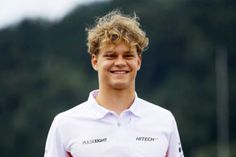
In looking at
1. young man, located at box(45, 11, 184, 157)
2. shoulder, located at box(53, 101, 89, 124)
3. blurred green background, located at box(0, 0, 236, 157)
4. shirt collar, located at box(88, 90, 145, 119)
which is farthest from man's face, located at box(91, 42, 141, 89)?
blurred green background, located at box(0, 0, 236, 157)

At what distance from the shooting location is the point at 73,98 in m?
56.2

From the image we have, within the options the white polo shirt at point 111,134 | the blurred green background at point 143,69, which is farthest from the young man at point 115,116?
the blurred green background at point 143,69

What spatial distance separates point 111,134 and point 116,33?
2.11 feet

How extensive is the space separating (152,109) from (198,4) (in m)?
58.4

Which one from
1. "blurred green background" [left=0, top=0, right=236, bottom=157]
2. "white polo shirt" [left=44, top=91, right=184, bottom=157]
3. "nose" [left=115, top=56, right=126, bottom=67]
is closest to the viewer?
"nose" [left=115, top=56, right=126, bottom=67]

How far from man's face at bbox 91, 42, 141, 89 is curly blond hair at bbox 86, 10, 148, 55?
0.04 m

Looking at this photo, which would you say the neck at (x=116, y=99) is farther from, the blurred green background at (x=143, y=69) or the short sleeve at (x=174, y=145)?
the blurred green background at (x=143, y=69)

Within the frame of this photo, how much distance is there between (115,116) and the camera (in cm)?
757

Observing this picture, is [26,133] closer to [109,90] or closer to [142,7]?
[142,7]

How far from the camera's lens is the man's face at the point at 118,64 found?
7.41m

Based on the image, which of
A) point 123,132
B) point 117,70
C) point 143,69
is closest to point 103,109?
point 123,132

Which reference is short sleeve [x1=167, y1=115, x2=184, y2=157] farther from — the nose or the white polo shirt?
the nose

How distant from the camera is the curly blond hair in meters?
7.44

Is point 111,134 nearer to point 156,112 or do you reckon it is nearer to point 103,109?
point 103,109
